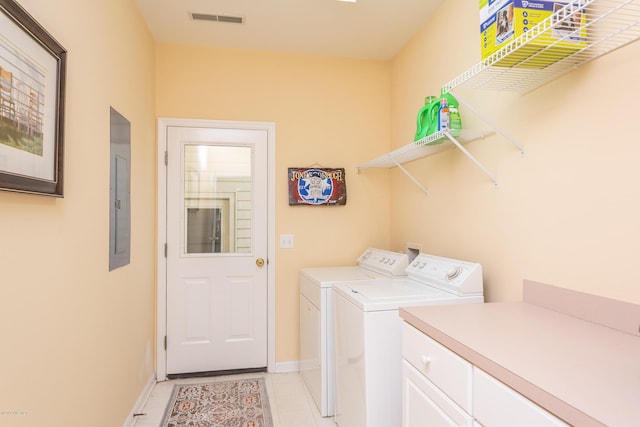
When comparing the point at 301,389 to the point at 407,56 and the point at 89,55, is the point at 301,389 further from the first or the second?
the point at 407,56

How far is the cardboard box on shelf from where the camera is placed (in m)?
1.30

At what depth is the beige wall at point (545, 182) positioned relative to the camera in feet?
4.29

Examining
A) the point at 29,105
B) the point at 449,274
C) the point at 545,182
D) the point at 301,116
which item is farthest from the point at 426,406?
the point at 301,116

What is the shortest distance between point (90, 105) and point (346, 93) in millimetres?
2084

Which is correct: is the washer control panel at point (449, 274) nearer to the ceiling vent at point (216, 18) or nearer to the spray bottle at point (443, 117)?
the spray bottle at point (443, 117)

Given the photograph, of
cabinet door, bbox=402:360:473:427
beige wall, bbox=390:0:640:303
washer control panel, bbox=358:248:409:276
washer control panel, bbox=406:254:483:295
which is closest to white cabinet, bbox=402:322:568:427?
cabinet door, bbox=402:360:473:427

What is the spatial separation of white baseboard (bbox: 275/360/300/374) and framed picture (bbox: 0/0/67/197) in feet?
7.45

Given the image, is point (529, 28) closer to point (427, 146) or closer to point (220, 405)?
point (427, 146)

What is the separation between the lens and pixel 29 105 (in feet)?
3.84

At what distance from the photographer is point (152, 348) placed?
2.88 m

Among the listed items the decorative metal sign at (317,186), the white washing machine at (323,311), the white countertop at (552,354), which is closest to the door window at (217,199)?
the decorative metal sign at (317,186)

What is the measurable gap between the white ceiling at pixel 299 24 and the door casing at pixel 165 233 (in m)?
0.62

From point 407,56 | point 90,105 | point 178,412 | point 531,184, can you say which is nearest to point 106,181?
point 90,105

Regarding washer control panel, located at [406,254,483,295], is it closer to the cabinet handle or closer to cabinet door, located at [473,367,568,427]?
the cabinet handle
